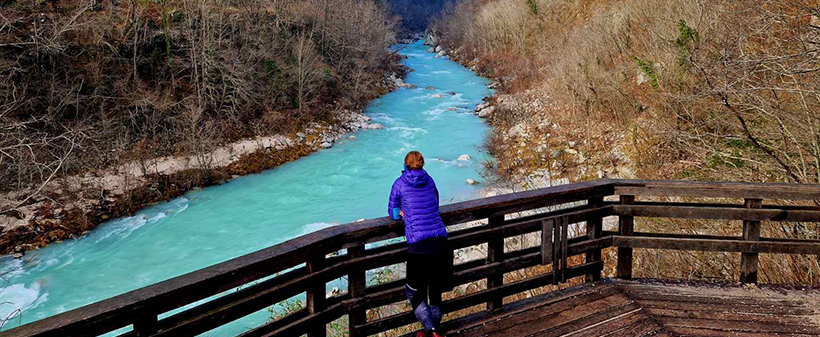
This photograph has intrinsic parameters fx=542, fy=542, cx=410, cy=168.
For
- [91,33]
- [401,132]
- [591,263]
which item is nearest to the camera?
[591,263]

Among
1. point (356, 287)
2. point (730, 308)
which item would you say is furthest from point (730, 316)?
point (356, 287)

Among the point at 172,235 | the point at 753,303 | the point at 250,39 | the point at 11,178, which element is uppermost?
the point at 250,39

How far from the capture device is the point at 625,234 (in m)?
5.37

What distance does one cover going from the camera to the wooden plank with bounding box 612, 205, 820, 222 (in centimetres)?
518

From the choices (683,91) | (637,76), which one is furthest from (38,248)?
(637,76)

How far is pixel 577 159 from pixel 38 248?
19625 mm

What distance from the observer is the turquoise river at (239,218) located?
15195mm

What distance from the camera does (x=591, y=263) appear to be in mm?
5281

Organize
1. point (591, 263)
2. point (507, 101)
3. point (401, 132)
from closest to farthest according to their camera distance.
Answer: point (591, 263), point (401, 132), point (507, 101)

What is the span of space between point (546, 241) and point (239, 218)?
16549 millimetres

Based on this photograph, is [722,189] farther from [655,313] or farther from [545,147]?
[545,147]

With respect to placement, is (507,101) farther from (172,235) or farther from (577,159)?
(172,235)

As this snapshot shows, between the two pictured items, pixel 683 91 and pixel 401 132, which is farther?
pixel 401 132

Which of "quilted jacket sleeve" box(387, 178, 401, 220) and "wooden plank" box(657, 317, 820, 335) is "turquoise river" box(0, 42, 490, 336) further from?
"wooden plank" box(657, 317, 820, 335)
